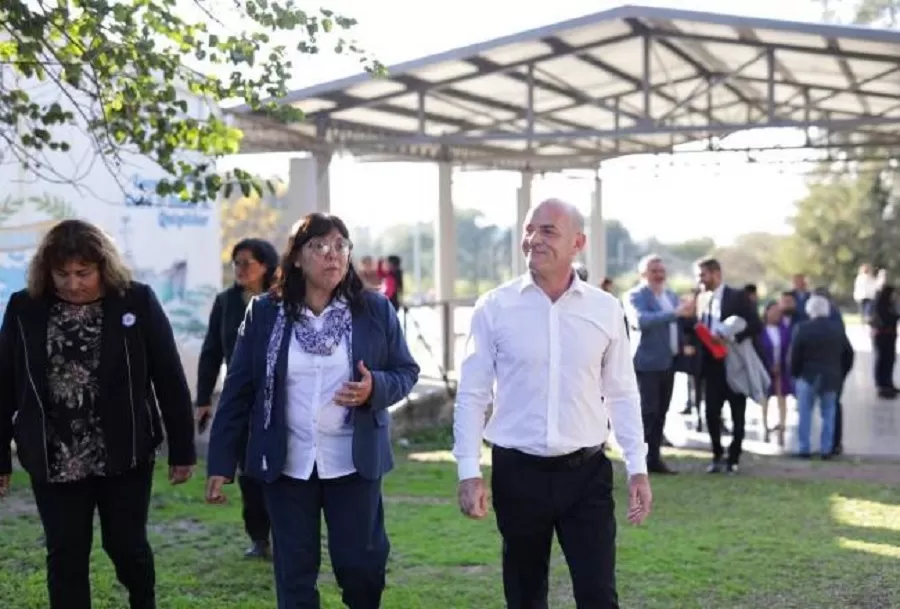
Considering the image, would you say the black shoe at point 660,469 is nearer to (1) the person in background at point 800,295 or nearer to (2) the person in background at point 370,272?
(1) the person in background at point 800,295

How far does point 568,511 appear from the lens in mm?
4723

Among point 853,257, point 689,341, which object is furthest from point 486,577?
point 853,257

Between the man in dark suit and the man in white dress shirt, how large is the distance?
7.19m

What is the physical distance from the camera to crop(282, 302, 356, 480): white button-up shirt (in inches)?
194

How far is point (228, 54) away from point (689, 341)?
728 cm

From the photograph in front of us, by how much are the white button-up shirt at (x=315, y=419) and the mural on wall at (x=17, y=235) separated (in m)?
7.40

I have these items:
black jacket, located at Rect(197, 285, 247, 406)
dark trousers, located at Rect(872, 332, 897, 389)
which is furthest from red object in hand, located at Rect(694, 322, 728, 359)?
dark trousers, located at Rect(872, 332, 897, 389)

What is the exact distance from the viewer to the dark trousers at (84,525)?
204 inches

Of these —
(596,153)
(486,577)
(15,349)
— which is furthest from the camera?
(596,153)

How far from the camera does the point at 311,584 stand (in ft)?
16.4

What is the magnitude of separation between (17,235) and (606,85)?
11.3m

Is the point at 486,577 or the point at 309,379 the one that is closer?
the point at 309,379

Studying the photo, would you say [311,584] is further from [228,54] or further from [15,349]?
[228,54]

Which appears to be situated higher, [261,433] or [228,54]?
[228,54]
